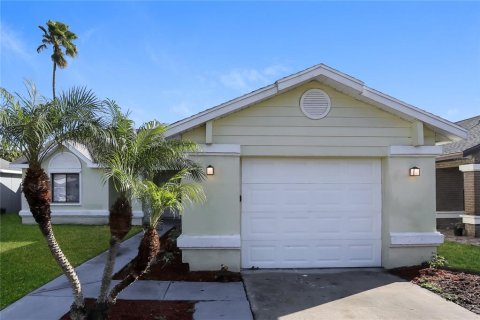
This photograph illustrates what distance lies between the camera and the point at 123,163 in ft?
15.8

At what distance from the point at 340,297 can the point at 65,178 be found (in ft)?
46.6

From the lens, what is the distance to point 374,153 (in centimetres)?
815

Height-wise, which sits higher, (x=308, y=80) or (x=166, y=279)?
(x=308, y=80)

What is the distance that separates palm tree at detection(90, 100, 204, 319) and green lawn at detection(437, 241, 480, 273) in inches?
276

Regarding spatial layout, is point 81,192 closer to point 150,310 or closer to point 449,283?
point 150,310

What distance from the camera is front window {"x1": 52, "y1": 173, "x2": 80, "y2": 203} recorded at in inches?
656

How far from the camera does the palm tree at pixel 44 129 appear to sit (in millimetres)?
4410

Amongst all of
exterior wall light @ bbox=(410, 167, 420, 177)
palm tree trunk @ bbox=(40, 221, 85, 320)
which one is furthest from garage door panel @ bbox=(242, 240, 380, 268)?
palm tree trunk @ bbox=(40, 221, 85, 320)

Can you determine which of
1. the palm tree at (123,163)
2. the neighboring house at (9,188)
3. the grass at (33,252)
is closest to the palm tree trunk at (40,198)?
the palm tree at (123,163)

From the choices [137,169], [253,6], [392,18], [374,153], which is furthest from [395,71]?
[137,169]

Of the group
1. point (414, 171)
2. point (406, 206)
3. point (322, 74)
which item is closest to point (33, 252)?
point (322, 74)

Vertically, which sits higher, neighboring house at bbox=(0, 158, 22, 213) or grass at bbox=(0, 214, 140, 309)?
neighboring house at bbox=(0, 158, 22, 213)

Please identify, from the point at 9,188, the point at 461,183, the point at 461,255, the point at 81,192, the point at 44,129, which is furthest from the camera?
the point at 9,188

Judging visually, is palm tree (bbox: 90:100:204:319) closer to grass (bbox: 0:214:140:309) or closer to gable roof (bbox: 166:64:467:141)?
gable roof (bbox: 166:64:467:141)
